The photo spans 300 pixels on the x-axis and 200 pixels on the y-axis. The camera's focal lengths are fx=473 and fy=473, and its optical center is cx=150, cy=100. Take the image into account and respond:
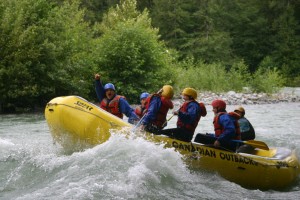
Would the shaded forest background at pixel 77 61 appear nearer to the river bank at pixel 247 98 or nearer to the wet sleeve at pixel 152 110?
the river bank at pixel 247 98

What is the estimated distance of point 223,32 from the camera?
142 feet

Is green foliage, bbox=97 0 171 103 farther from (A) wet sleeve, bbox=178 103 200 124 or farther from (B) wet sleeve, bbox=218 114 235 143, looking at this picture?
(B) wet sleeve, bbox=218 114 235 143

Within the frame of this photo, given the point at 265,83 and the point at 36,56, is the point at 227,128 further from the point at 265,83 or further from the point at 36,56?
the point at 265,83

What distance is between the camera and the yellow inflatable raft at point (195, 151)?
6844mm

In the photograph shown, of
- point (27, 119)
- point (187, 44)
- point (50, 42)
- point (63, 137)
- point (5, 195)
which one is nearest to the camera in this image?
point (5, 195)

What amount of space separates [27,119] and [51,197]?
32.7ft

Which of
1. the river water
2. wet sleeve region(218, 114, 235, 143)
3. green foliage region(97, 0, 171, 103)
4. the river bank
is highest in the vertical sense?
green foliage region(97, 0, 171, 103)

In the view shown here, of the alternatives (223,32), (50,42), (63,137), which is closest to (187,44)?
(223,32)

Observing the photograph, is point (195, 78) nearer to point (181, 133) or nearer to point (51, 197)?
point (181, 133)

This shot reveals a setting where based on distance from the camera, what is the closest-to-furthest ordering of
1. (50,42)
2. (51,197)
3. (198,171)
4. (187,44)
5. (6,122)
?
(51,197) < (198,171) < (6,122) < (50,42) < (187,44)

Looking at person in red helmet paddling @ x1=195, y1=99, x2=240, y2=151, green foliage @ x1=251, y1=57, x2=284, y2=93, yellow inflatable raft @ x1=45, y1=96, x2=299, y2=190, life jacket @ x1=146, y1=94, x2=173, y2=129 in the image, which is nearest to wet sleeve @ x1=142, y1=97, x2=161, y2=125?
life jacket @ x1=146, y1=94, x2=173, y2=129

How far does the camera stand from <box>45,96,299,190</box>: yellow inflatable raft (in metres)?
6.84

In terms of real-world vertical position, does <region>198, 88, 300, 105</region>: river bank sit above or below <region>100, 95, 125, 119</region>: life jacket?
below

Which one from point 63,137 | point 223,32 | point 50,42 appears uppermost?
point 223,32
